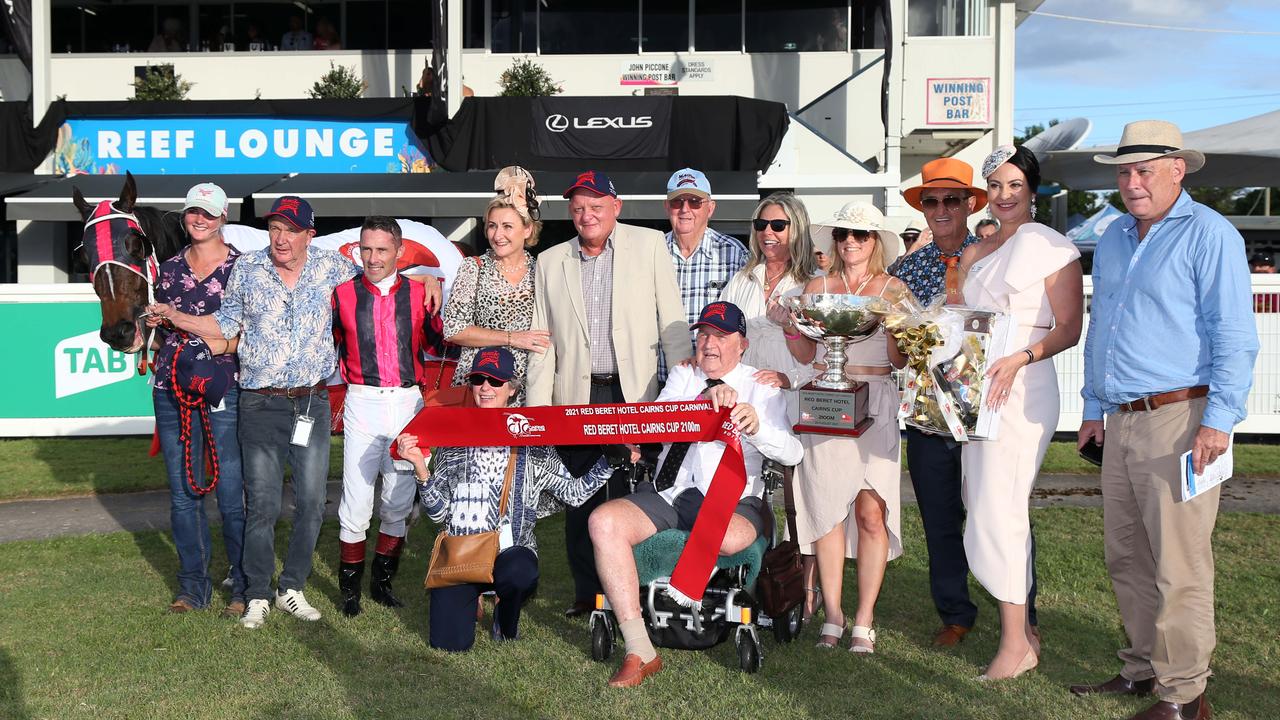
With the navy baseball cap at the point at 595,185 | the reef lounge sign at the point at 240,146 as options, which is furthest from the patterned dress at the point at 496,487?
the reef lounge sign at the point at 240,146

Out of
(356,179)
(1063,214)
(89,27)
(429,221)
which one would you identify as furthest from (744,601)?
(1063,214)

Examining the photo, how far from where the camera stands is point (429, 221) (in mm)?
17000

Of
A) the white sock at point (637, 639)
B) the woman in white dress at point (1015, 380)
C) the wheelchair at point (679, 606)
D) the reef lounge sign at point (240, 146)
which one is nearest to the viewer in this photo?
the woman in white dress at point (1015, 380)

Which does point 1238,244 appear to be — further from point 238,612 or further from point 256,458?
point 238,612

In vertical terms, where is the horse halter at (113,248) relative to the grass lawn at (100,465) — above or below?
above

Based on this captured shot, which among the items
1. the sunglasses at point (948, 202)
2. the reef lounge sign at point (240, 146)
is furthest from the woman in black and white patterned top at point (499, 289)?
the reef lounge sign at point (240, 146)

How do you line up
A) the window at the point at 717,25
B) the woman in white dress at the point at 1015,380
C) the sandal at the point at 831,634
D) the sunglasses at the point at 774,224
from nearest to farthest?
1. the woman in white dress at the point at 1015,380
2. the sandal at the point at 831,634
3. the sunglasses at the point at 774,224
4. the window at the point at 717,25

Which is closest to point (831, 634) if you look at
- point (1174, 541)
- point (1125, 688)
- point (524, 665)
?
point (1125, 688)

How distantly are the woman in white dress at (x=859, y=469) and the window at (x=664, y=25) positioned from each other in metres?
13.4

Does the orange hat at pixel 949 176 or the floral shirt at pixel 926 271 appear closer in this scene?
the orange hat at pixel 949 176

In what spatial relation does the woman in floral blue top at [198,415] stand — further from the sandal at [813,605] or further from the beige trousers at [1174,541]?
the beige trousers at [1174,541]

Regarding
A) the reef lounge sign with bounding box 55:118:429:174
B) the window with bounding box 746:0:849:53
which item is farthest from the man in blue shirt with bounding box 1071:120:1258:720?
the window with bounding box 746:0:849:53

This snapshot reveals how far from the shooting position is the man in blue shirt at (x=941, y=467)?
519 centimetres

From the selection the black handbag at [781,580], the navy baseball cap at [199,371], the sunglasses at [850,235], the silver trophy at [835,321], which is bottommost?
the black handbag at [781,580]
